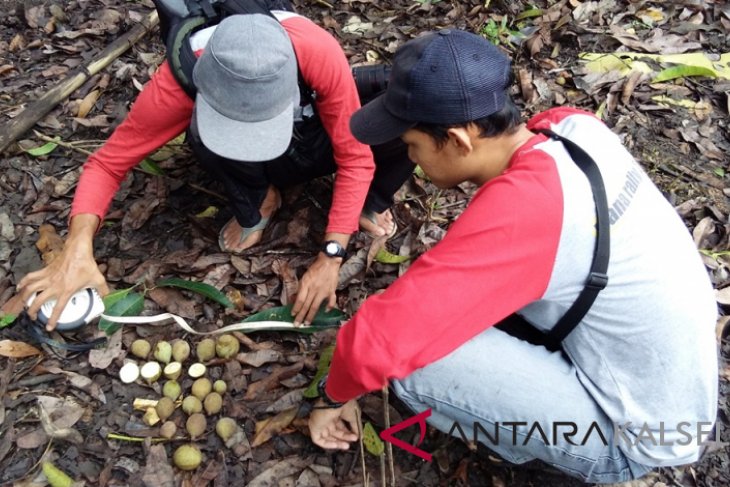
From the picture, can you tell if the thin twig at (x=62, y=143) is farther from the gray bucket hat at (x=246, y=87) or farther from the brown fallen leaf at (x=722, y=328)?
the brown fallen leaf at (x=722, y=328)

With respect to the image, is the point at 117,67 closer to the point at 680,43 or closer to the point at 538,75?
the point at 538,75

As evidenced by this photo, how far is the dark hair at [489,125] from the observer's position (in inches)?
61.1

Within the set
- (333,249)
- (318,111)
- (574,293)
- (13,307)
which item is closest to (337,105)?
(318,111)

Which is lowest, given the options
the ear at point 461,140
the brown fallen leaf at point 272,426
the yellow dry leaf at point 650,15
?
the brown fallen leaf at point 272,426

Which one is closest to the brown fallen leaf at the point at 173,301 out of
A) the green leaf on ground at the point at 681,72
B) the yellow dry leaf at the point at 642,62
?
the yellow dry leaf at the point at 642,62

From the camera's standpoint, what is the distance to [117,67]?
3.38 metres

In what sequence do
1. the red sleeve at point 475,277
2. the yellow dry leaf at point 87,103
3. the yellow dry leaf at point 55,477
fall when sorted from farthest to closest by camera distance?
1. the yellow dry leaf at point 87,103
2. the yellow dry leaf at point 55,477
3. the red sleeve at point 475,277

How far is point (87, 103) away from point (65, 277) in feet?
4.87

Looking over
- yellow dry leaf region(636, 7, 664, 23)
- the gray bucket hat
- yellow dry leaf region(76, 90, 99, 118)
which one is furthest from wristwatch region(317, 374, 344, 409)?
yellow dry leaf region(636, 7, 664, 23)

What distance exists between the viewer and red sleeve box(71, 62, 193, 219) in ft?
6.82

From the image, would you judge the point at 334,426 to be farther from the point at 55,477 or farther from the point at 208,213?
the point at 208,213

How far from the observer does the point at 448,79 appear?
1.47 meters

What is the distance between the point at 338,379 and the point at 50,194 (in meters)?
1.92

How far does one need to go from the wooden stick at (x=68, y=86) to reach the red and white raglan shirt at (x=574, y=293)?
2235 millimetres
